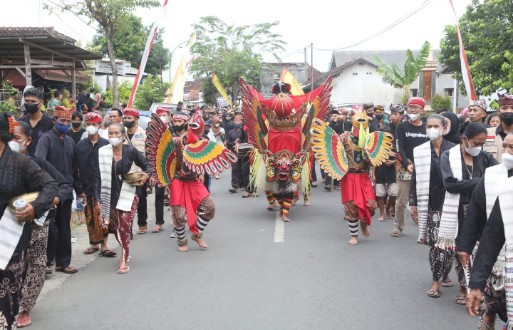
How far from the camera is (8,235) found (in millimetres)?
4117

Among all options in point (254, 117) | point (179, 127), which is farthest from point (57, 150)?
point (254, 117)

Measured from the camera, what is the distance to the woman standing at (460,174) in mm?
4891

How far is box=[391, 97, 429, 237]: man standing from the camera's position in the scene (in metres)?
7.91

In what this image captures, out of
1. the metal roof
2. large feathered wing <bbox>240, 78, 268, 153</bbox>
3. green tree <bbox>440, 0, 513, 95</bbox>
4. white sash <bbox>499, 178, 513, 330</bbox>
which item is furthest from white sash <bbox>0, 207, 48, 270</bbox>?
green tree <bbox>440, 0, 513, 95</bbox>

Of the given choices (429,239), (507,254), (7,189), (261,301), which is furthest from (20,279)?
(429,239)

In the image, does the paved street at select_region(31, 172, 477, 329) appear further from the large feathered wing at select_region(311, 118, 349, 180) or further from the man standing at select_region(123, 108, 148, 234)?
the large feathered wing at select_region(311, 118, 349, 180)

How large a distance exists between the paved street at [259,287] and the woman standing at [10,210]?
1.02m

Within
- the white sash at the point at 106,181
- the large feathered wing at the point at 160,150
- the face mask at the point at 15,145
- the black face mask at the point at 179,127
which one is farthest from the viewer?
the black face mask at the point at 179,127

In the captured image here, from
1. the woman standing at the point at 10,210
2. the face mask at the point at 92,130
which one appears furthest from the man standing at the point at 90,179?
the woman standing at the point at 10,210

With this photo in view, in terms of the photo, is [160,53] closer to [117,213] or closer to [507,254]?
[117,213]

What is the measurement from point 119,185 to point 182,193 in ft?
3.35

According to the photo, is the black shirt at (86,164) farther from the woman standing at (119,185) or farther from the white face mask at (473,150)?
the white face mask at (473,150)

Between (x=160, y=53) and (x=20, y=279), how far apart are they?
48.8 meters

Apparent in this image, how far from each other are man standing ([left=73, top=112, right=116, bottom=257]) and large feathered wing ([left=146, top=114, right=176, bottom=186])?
617 mm
